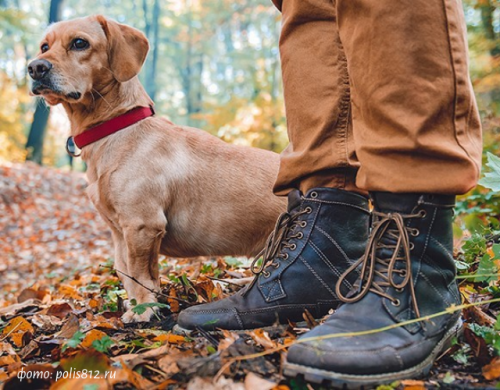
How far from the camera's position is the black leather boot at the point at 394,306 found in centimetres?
114

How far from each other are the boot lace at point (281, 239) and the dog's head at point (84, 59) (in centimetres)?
153

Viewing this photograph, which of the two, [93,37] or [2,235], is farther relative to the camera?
[2,235]

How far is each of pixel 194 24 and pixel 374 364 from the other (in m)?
29.7

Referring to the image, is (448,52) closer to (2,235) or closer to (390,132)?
(390,132)

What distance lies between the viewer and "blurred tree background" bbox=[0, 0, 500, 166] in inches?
309

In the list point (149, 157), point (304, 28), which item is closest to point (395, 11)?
point (304, 28)

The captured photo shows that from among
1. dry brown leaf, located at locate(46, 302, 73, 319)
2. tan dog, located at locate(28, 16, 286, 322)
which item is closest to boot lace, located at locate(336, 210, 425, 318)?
tan dog, located at locate(28, 16, 286, 322)

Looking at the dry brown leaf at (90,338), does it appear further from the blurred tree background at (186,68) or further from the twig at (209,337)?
the blurred tree background at (186,68)

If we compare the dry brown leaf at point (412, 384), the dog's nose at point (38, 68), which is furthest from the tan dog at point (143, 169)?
the dry brown leaf at point (412, 384)

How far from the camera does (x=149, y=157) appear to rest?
8.38 ft

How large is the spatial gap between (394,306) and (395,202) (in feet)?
1.04

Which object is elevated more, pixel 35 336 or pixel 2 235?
pixel 35 336

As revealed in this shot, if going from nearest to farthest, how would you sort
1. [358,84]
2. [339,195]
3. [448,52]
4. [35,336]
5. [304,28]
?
[448,52] < [358,84] < [339,195] < [304,28] < [35,336]

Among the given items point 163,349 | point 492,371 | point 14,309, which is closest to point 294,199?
point 163,349
